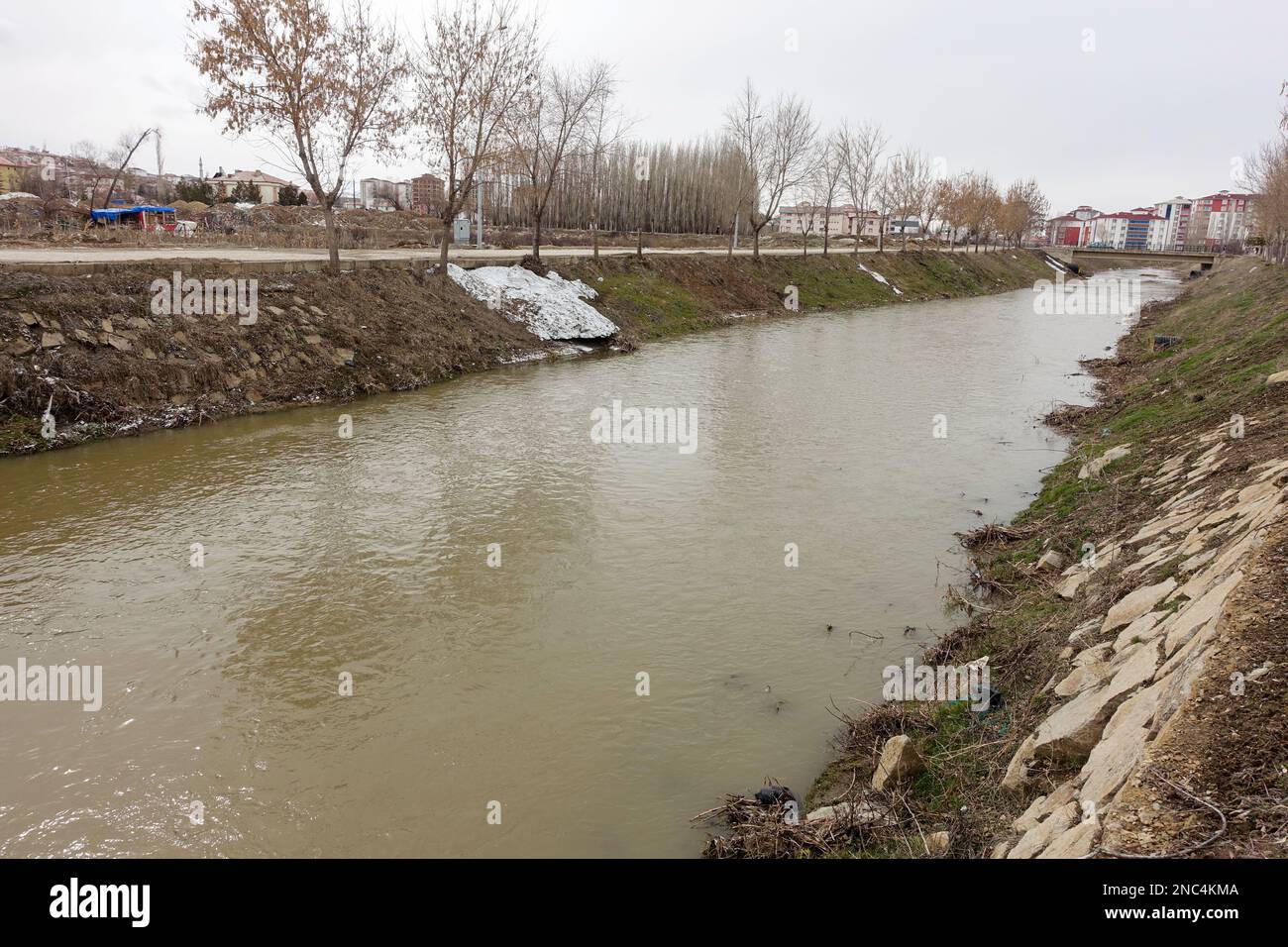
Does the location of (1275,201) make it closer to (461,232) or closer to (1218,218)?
(461,232)

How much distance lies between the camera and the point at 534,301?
28688mm

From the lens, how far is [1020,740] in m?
5.47

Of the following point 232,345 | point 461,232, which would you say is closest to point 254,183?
point 461,232

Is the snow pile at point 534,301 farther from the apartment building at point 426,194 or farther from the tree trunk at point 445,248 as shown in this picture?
the apartment building at point 426,194

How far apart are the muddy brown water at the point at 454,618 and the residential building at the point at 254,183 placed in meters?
52.6

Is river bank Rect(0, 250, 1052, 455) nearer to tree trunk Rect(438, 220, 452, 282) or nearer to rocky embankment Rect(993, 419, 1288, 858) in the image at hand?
tree trunk Rect(438, 220, 452, 282)

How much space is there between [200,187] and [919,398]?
59.7 metres

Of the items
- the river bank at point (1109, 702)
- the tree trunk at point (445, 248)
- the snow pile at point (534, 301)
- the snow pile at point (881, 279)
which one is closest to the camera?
the river bank at point (1109, 702)

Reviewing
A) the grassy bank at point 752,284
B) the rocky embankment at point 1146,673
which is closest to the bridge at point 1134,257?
the grassy bank at point 752,284

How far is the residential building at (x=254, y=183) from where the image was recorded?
67.3 m

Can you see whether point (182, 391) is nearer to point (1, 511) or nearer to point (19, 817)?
point (1, 511)

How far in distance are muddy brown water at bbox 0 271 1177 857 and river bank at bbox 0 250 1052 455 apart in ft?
3.61

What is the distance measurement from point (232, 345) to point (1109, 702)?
62.1ft
